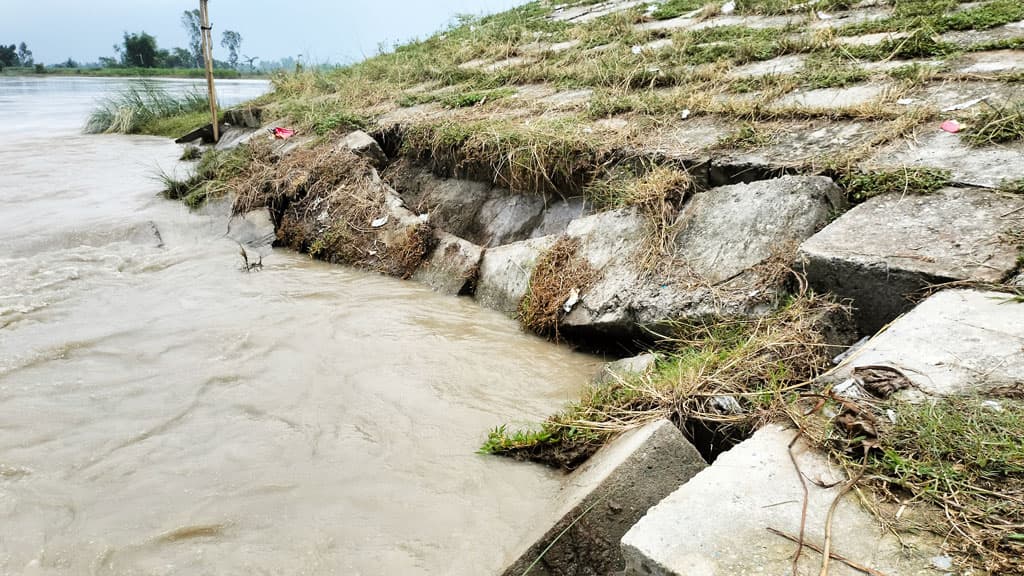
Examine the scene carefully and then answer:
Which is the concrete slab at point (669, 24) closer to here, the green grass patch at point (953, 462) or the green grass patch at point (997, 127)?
the green grass patch at point (997, 127)

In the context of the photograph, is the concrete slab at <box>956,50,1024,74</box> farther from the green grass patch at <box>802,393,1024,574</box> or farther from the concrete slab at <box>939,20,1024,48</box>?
the green grass patch at <box>802,393,1024,574</box>

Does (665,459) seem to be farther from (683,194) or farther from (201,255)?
(201,255)

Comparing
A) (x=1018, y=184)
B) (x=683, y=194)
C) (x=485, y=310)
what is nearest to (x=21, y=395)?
(x=485, y=310)

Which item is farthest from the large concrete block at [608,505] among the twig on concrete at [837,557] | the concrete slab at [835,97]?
the concrete slab at [835,97]

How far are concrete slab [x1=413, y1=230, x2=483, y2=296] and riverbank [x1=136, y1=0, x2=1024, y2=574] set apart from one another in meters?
0.02

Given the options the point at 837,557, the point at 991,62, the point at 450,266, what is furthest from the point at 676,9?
the point at 837,557

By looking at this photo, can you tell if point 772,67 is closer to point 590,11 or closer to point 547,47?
point 547,47

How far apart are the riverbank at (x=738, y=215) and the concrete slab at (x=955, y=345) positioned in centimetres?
1

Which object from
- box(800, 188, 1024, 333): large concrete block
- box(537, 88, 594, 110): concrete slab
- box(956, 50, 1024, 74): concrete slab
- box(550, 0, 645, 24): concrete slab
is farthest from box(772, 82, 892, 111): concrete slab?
box(550, 0, 645, 24): concrete slab

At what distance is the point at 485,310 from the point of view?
385 centimetres

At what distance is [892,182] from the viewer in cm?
287

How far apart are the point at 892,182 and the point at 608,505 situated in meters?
2.04

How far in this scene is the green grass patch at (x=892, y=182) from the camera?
2799 millimetres

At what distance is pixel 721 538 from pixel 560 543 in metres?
0.50
